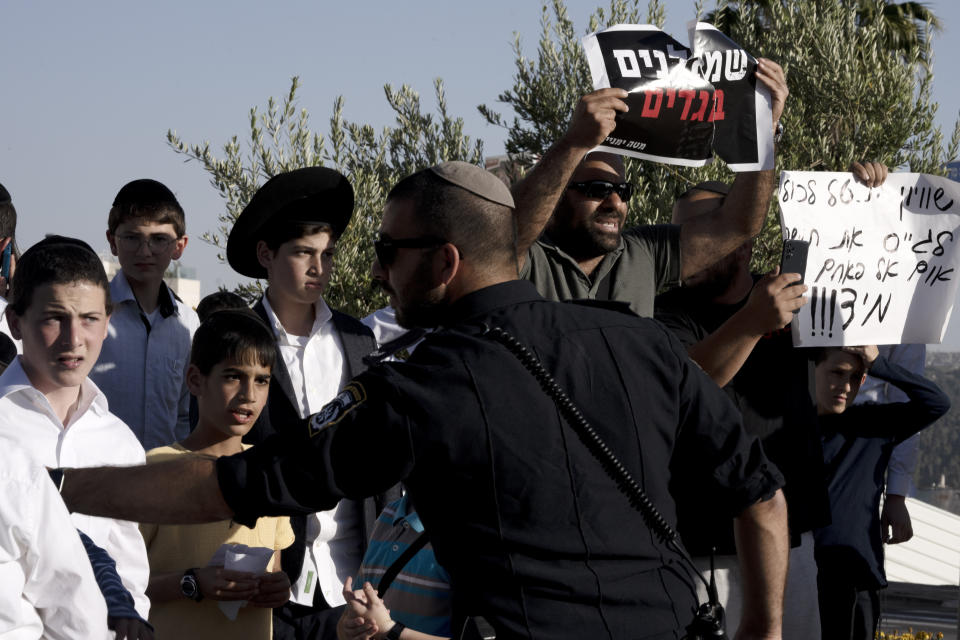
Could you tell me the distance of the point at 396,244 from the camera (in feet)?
8.66

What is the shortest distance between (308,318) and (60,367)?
123cm

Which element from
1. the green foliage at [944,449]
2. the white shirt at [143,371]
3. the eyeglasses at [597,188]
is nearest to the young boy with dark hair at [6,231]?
the white shirt at [143,371]

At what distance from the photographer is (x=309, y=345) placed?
476cm

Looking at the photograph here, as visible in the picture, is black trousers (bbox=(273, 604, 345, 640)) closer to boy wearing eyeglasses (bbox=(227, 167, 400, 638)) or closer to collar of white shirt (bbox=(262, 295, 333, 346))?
boy wearing eyeglasses (bbox=(227, 167, 400, 638))

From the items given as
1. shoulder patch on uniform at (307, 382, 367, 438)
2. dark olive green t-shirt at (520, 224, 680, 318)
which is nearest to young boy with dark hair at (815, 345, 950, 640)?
dark olive green t-shirt at (520, 224, 680, 318)

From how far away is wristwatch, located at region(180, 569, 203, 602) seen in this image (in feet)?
12.7

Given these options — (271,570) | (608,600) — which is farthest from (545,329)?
(271,570)

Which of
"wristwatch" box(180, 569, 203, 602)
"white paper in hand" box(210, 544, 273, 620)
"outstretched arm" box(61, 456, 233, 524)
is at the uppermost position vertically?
"outstretched arm" box(61, 456, 233, 524)

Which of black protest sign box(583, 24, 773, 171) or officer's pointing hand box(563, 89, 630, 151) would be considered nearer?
officer's pointing hand box(563, 89, 630, 151)

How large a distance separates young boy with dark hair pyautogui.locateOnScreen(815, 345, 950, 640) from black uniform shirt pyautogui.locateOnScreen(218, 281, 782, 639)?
11.1 feet

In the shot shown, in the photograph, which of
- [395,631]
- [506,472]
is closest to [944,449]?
[395,631]

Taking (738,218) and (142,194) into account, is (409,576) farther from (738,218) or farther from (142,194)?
(142,194)

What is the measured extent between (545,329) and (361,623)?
0.95 metres

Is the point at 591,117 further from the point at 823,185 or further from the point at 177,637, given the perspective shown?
the point at 177,637
